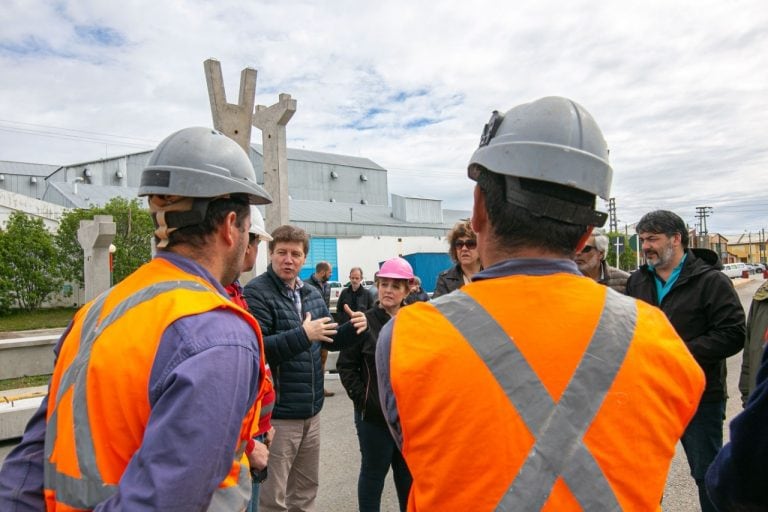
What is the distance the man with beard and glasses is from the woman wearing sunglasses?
1269 millimetres

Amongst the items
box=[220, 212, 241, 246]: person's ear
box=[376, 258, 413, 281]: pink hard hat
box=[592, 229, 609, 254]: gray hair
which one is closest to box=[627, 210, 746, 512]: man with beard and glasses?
box=[592, 229, 609, 254]: gray hair

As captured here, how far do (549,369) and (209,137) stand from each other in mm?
1285

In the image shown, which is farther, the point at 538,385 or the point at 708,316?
the point at 708,316

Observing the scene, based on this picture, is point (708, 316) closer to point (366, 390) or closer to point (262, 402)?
point (366, 390)

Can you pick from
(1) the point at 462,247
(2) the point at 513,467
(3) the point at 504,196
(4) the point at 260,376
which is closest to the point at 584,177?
(3) the point at 504,196

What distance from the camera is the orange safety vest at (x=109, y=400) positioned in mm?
1260

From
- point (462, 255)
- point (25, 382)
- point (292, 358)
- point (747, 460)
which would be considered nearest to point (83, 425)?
point (747, 460)

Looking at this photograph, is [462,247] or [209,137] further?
[462,247]

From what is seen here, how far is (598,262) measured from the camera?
15.4 ft

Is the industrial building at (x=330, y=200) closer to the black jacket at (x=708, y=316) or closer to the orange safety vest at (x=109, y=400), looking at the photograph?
the black jacket at (x=708, y=316)

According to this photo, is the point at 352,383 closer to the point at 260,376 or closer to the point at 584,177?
the point at 260,376

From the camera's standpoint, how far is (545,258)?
139cm

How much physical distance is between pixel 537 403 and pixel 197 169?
1196 millimetres

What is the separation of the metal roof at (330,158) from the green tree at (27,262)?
22625mm
